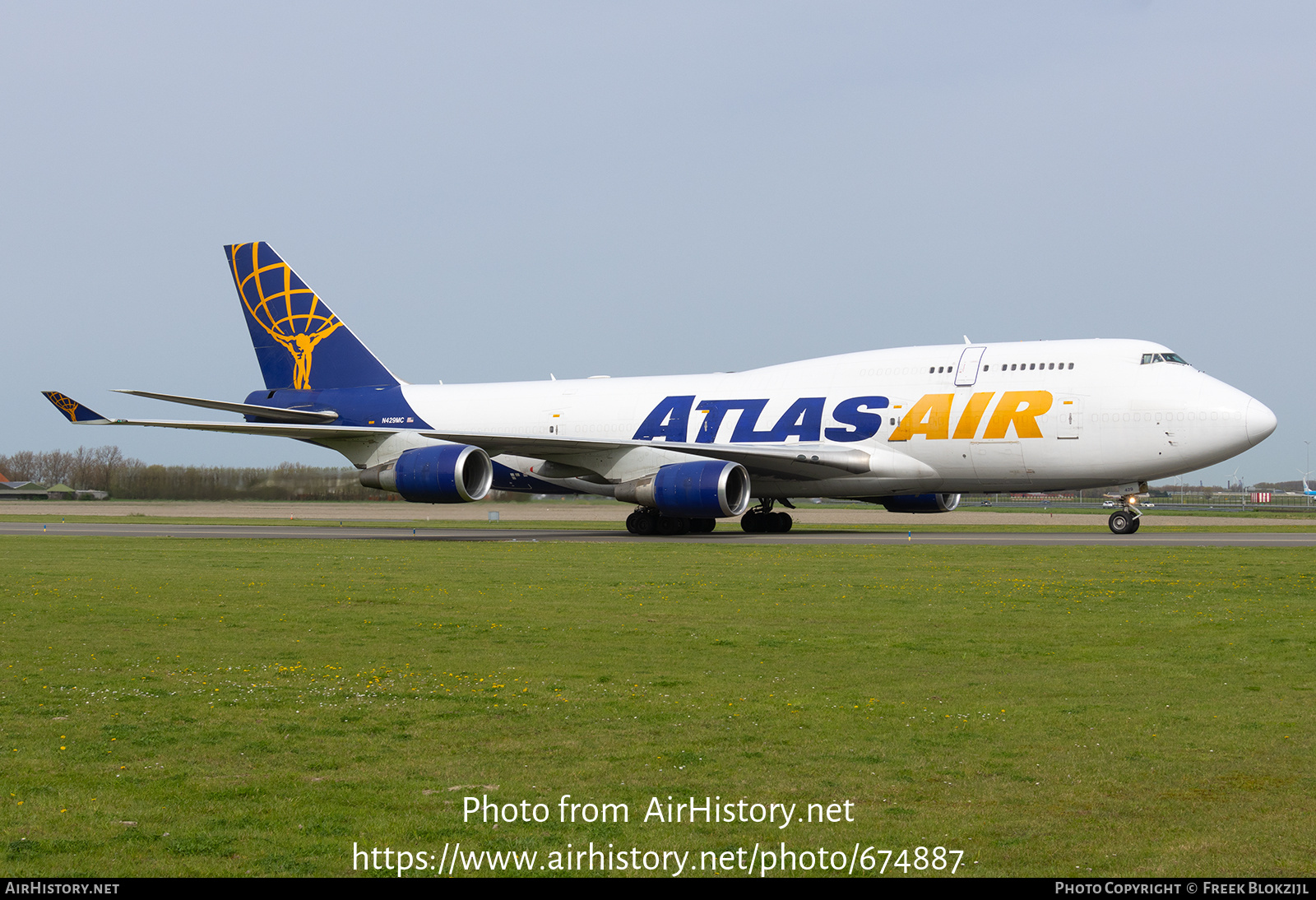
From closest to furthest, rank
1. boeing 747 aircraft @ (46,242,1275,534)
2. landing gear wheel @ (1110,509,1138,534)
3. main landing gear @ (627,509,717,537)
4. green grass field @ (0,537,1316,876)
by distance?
green grass field @ (0,537,1316,876), boeing 747 aircraft @ (46,242,1275,534), landing gear wheel @ (1110,509,1138,534), main landing gear @ (627,509,717,537)

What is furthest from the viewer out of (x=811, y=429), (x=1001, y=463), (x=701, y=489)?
(x=811, y=429)

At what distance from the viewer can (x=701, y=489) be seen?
2864 cm

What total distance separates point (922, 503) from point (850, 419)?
5563 mm

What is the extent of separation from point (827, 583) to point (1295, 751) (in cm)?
1040

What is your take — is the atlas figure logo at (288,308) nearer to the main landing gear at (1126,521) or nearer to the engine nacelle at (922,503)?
the engine nacelle at (922,503)

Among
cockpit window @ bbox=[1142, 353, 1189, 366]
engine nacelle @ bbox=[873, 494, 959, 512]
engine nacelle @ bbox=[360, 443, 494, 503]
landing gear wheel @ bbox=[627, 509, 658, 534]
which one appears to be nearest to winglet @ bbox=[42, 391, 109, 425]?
engine nacelle @ bbox=[360, 443, 494, 503]

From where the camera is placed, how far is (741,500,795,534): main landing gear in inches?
1336

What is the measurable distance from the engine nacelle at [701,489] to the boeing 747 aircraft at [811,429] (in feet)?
0.16

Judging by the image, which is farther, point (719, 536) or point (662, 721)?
point (719, 536)

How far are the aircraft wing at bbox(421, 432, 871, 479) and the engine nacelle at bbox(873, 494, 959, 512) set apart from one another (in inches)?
182

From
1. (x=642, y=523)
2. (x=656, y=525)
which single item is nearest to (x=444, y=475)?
(x=642, y=523)

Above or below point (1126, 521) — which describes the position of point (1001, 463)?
above

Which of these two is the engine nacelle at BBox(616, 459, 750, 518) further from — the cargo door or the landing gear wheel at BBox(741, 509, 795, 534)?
the cargo door

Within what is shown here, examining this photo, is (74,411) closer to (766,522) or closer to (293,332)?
→ (293,332)
